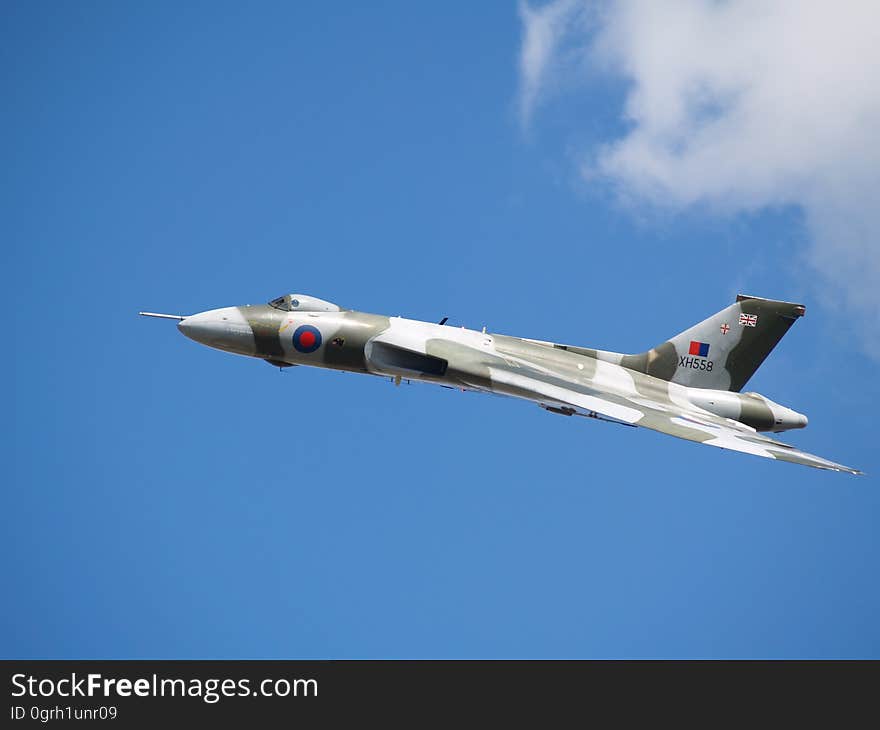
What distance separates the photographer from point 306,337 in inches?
1303

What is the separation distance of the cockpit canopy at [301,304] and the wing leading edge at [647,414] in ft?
17.7

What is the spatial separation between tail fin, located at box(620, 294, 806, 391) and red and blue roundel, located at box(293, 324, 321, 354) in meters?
10.1

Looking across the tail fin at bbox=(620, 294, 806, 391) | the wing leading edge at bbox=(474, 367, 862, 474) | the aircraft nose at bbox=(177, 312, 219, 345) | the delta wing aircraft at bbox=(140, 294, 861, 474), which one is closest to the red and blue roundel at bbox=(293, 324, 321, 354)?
the delta wing aircraft at bbox=(140, 294, 861, 474)

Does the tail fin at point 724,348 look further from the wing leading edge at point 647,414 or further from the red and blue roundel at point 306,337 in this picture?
the red and blue roundel at point 306,337

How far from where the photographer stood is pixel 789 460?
29812mm

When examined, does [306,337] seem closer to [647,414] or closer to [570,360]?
[570,360]

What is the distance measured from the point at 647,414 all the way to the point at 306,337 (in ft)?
34.5

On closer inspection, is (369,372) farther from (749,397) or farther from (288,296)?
(749,397)

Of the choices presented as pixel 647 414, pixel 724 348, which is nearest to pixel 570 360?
pixel 647 414

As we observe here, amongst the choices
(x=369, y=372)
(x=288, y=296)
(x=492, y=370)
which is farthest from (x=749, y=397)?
(x=288, y=296)

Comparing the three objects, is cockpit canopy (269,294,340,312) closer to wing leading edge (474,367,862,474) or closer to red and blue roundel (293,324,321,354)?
red and blue roundel (293,324,321,354)

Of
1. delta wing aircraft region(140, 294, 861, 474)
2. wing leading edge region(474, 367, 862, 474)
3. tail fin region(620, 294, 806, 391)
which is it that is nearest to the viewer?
wing leading edge region(474, 367, 862, 474)

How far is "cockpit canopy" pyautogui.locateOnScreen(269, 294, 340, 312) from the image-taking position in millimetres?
33562
